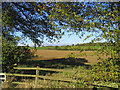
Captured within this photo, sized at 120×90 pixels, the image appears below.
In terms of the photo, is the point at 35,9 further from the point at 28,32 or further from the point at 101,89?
the point at 101,89

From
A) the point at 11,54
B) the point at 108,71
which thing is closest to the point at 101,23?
the point at 108,71

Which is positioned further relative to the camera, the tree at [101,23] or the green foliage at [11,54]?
the green foliage at [11,54]

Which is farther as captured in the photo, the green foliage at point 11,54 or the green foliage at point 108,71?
the green foliage at point 11,54

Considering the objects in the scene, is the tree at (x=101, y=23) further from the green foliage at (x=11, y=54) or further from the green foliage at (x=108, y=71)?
the green foliage at (x=11, y=54)

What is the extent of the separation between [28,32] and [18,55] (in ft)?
3.88

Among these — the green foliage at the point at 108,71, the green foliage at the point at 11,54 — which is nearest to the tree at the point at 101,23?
the green foliage at the point at 108,71

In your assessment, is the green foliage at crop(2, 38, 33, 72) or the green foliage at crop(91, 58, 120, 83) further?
the green foliage at crop(2, 38, 33, 72)

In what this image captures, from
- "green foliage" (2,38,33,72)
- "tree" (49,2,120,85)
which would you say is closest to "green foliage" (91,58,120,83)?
"tree" (49,2,120,85)

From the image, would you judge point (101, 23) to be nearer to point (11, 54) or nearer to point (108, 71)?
point (108, 71)

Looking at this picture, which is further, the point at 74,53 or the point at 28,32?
the point at 28,32

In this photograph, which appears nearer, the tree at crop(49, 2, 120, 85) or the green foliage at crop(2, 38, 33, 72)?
the tree at crop(49, 2, 120, 85)

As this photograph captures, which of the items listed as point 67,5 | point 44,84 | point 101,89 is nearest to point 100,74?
point 101,89

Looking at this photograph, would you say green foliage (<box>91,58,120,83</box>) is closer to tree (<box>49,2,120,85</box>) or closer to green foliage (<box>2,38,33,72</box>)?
tree (<box>49,2,120,85</box>)

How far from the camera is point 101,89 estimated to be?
430 centimetres
